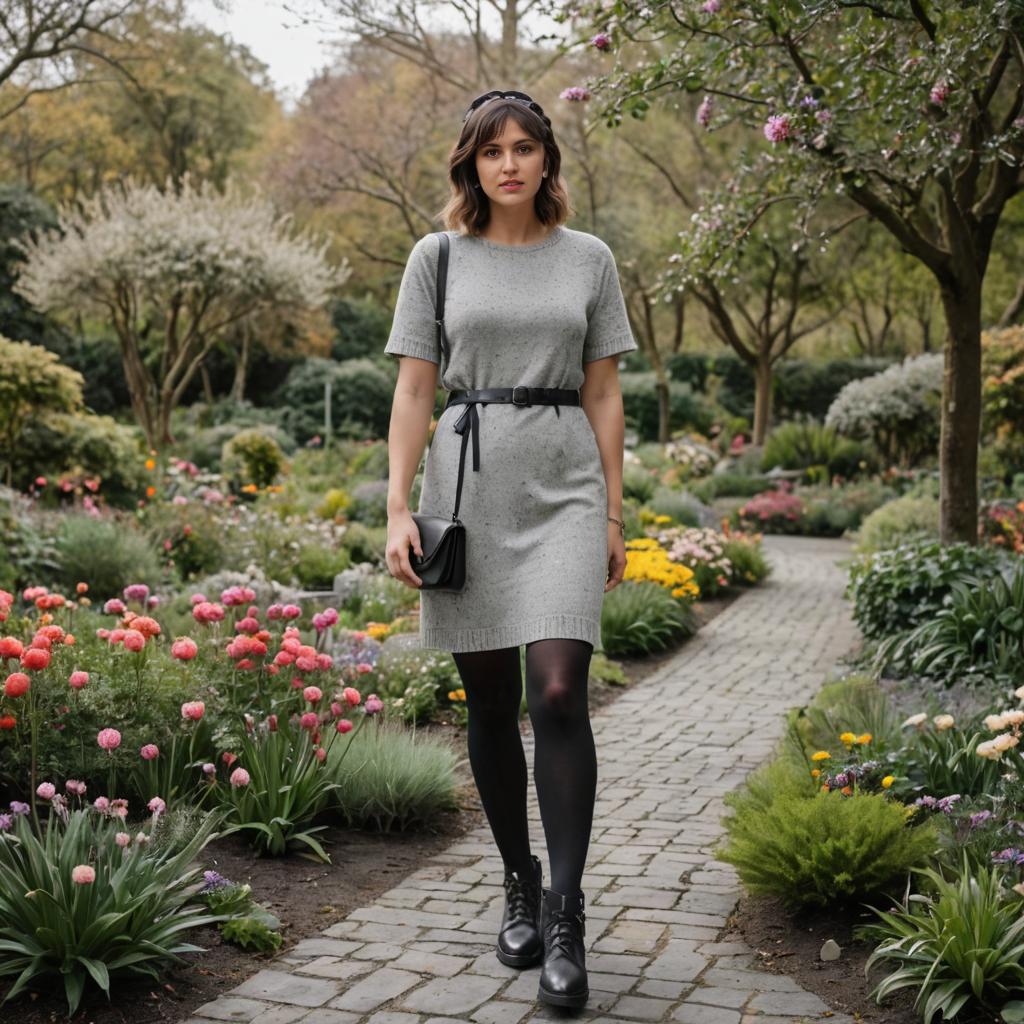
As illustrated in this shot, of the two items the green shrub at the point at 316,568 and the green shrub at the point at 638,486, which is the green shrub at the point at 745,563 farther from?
the green shrub at the point at 316,568

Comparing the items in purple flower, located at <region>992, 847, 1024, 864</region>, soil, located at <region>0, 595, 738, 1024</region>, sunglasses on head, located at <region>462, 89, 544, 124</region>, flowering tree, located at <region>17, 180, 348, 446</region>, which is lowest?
soil, located at <region>0, 595, 738, 1024</region>

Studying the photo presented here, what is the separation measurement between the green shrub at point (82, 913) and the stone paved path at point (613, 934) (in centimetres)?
22

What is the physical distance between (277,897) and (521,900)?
86cm

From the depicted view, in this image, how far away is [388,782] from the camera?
432cm

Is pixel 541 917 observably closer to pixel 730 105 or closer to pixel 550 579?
pixel 550 579

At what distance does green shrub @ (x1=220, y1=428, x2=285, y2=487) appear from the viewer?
14859mm

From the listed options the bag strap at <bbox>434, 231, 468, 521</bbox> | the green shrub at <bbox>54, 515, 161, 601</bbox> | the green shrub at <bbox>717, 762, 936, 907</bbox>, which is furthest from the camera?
the green shrub at <bbox>54, 515, 161, 601</bbox>

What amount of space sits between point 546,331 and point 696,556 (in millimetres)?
7666

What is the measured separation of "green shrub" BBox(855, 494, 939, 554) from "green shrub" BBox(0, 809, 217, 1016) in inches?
352

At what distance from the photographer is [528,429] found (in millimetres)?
3074

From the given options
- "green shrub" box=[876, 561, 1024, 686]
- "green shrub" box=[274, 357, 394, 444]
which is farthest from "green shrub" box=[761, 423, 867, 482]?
"green shrub" box=[876, 561, 1024, 686]

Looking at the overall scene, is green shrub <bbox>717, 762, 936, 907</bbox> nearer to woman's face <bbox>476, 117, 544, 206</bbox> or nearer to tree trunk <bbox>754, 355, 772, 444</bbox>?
woman's face <bbox>476, 117, 544, 206</bbox>

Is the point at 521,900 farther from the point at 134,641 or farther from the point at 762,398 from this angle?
the point at 762,398

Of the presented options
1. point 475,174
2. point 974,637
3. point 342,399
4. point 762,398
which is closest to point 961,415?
point 974,637
